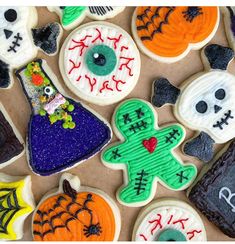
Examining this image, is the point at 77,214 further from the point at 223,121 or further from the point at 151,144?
the point at 223,121

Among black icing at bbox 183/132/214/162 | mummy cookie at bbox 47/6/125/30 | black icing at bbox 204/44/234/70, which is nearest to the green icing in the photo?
mummy cookie at bbox 47/6/125/30

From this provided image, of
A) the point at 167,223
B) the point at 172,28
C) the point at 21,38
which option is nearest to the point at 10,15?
the point at 21,38

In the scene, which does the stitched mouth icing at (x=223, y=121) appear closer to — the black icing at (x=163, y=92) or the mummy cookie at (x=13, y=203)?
the black icing at (x=163, y=92)

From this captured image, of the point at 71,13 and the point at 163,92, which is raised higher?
the point at 71,13

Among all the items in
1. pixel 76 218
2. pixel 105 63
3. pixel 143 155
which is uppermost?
pixel 105 63

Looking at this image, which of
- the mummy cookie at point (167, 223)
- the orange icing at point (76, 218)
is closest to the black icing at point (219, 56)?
the mummy cookie at point (167, 223)

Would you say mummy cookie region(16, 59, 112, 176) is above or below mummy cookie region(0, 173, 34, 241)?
above

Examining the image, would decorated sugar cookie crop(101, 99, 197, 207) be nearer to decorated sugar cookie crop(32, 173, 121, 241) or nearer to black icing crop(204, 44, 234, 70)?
decorated sugar cookie crop(32, 173, 121, 241)
